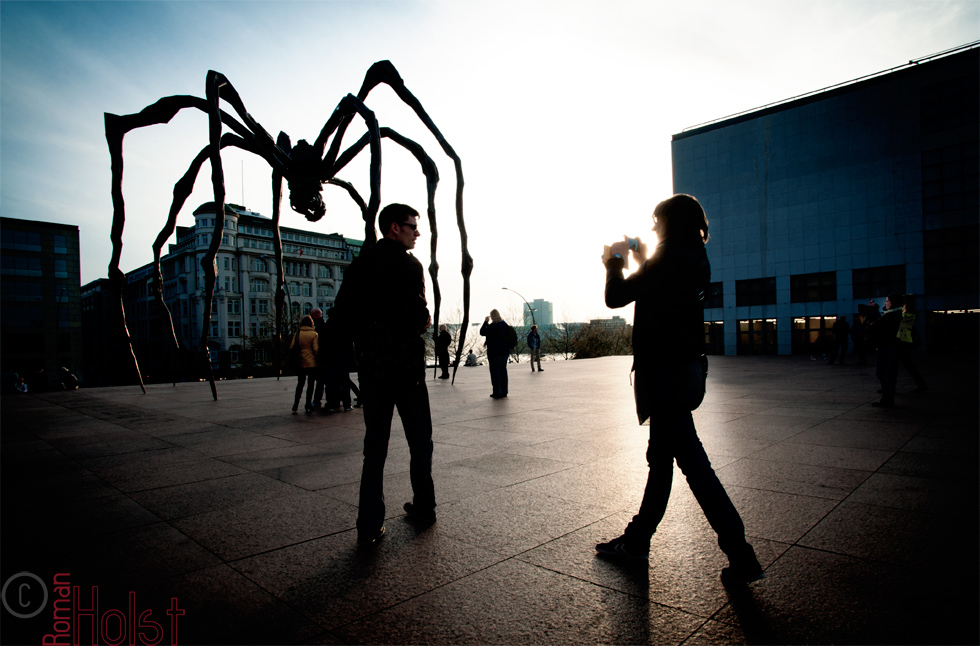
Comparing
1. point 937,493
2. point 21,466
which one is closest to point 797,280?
point 937,493

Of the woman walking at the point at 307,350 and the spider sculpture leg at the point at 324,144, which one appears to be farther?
the woman walking at the point at 307,350

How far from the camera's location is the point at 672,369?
95.6 inches

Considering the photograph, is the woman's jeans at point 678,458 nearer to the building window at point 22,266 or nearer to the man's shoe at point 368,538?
the man's shoe at point 368,538

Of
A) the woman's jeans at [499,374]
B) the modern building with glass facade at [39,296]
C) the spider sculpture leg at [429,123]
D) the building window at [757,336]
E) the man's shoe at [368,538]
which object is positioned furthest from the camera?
the modern building with glass facade at [39,296]

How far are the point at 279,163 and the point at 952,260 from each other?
40.7 m

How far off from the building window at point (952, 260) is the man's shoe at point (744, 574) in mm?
39047

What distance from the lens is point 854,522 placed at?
3.00m

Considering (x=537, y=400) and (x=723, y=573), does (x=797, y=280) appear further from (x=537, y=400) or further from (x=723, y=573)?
(x=723, y=573)

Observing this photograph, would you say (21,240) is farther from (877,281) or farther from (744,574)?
(877,281)

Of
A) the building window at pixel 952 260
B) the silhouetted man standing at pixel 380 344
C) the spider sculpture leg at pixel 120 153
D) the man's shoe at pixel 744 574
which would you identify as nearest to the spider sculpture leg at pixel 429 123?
the silhouetted man standing at pixel 380 344

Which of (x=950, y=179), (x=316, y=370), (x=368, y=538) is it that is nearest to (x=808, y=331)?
(x=950, y=179)

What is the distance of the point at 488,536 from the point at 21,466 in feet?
15.8

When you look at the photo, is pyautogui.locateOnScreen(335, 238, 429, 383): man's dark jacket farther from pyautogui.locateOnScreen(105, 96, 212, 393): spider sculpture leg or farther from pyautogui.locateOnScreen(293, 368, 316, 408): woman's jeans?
pyautogui.locateOnScreen(293, 368, 316, 408): woman's jeans

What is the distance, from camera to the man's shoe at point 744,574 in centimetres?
228
